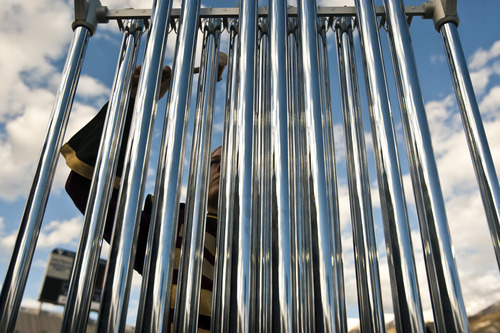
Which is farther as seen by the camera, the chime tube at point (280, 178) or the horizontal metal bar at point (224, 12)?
the horizontal metal bar at point (224, 12)

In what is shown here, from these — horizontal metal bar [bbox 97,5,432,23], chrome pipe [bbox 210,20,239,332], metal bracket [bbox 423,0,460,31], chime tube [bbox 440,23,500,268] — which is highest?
horizontal metal bar [bbox 97,5,432,23]

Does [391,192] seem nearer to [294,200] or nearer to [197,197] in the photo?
[294,200]

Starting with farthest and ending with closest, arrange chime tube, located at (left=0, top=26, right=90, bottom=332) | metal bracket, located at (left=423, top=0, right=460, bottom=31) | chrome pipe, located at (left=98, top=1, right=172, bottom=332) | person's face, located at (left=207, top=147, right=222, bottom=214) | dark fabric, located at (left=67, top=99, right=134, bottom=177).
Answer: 1. person's face, located at (left=207, top=147, right=222, bottom=214)
2. dark fabric, located at (left=67, top=99, right=134, bottom=177)
3. metal bracket, located at (left=423, top=0, right=460, bottom=31)
4. chime tube, located at (left=0, top=26, right=90, bottom=332)
5. chrome pipe, located at (left=98, top=1, right=172, bottom=332)

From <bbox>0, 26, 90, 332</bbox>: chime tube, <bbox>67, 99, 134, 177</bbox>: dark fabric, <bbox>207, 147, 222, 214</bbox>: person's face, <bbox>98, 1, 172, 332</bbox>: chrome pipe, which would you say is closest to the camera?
<bbox>98, 1, 172, 332</bbox>: chrome pipe

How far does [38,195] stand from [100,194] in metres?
0.11

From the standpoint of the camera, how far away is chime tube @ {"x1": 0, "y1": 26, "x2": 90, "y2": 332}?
26.4 inches

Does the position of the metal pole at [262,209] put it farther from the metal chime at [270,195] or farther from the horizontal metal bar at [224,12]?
the horizontal metal bar at [224,12]

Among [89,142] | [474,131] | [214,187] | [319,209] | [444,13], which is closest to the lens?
[319,209]

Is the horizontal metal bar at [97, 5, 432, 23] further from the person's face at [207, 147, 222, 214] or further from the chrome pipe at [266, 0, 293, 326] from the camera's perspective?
the person's face at [207, 147, 222, 214]

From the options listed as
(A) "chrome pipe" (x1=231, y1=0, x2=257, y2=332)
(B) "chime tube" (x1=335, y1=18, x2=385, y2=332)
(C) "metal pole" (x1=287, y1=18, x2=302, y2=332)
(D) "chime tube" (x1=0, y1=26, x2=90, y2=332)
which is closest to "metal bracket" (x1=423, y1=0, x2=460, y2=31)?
(B) "chime tube" (x1=335, y1=18, x2=385, y2=332)

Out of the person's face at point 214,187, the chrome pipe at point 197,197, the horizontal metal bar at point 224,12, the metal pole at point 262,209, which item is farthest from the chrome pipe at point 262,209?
the person's face at point 214,187

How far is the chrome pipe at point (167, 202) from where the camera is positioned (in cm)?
58

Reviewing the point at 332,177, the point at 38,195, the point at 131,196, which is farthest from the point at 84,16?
the point at 332,177

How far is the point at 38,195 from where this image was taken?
771mm
